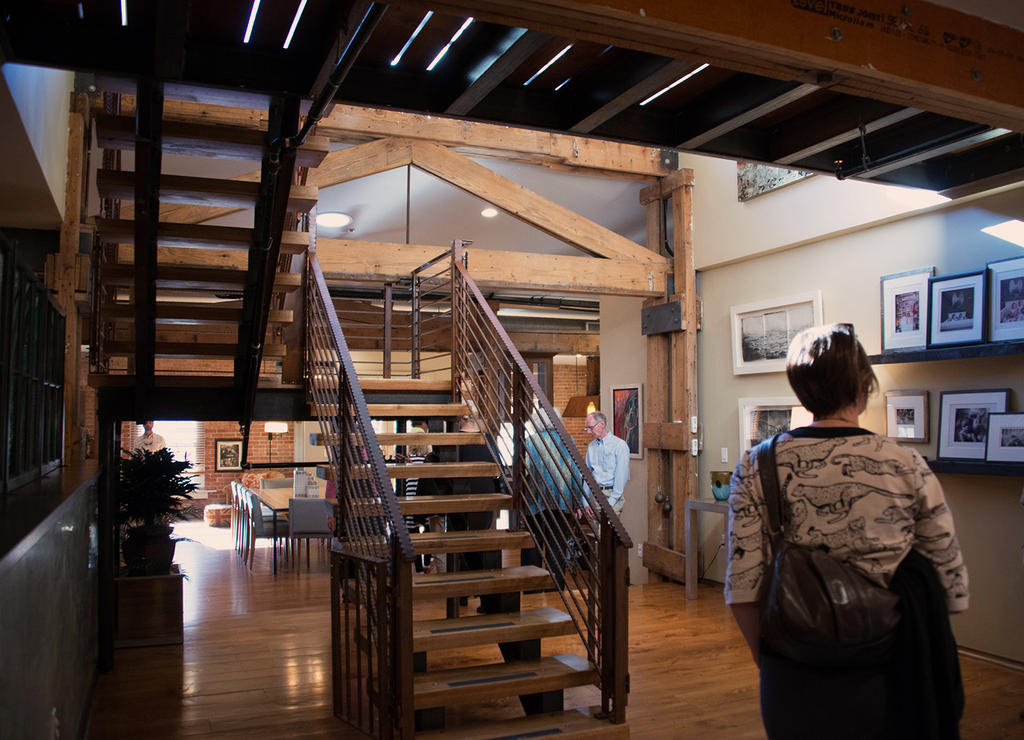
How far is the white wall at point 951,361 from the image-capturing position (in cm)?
508

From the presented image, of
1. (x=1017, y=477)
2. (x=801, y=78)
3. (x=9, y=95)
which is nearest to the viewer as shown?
(x=801, y=78)

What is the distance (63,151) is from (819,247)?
5467 mm

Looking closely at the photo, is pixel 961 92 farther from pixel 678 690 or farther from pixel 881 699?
pixel 678 690

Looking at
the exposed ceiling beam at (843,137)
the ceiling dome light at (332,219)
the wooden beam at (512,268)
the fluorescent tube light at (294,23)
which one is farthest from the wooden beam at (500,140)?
the fluorescent tube light at (294,23)

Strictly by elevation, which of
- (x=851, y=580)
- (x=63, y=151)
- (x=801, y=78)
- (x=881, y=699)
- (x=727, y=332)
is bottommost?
(x=881, y=699)

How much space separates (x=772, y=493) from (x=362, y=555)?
2.67 metres

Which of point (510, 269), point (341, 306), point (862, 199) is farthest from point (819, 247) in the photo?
point (341, 306)

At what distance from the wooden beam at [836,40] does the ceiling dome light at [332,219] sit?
613 cm

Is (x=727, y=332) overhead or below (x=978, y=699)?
overhead

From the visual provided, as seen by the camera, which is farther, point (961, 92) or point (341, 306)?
point (341, 306)

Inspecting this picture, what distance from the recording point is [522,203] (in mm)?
7383

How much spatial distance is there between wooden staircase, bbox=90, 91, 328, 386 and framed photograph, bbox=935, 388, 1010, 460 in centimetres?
418

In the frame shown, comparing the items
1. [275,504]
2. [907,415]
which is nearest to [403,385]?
[907,415]

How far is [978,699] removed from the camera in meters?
4.53
